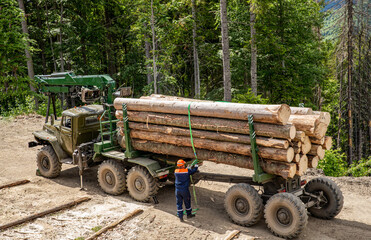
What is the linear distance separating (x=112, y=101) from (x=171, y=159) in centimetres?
294

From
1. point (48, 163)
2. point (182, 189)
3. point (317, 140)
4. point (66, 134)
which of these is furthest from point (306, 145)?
point (48, 163)

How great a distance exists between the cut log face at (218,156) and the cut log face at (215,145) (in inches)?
6.2

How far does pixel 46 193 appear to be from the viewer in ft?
35.7

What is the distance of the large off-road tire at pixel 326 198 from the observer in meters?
8.45

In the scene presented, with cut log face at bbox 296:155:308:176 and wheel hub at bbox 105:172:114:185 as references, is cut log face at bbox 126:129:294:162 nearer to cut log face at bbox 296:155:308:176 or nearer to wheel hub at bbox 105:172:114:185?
cut log face at bbox 296:155:308:176

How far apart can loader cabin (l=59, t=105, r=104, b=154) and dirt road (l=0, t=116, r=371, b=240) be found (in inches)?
60.6

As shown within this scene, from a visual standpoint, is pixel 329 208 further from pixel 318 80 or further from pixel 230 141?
pixel 318 80

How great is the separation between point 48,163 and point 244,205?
763cm

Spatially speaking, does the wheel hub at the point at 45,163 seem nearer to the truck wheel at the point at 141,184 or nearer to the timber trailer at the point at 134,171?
the timber trailer at the point at 134,171

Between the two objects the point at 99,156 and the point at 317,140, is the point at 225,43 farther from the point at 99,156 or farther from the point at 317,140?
the point at 317,140

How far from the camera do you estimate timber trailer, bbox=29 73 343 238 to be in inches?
306

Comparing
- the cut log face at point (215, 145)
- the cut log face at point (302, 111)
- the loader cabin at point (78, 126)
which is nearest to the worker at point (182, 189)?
the cut log face at point (215, 145)

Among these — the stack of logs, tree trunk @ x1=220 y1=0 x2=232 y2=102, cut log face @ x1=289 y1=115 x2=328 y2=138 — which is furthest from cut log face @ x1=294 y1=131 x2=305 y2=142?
tree trunk @ x1=220 y1=0 x2=232 y2=102

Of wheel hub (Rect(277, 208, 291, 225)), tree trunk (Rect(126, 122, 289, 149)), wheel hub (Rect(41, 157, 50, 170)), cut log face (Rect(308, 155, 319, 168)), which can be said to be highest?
tree trunk (Rect(126, 122, 289, 149))
